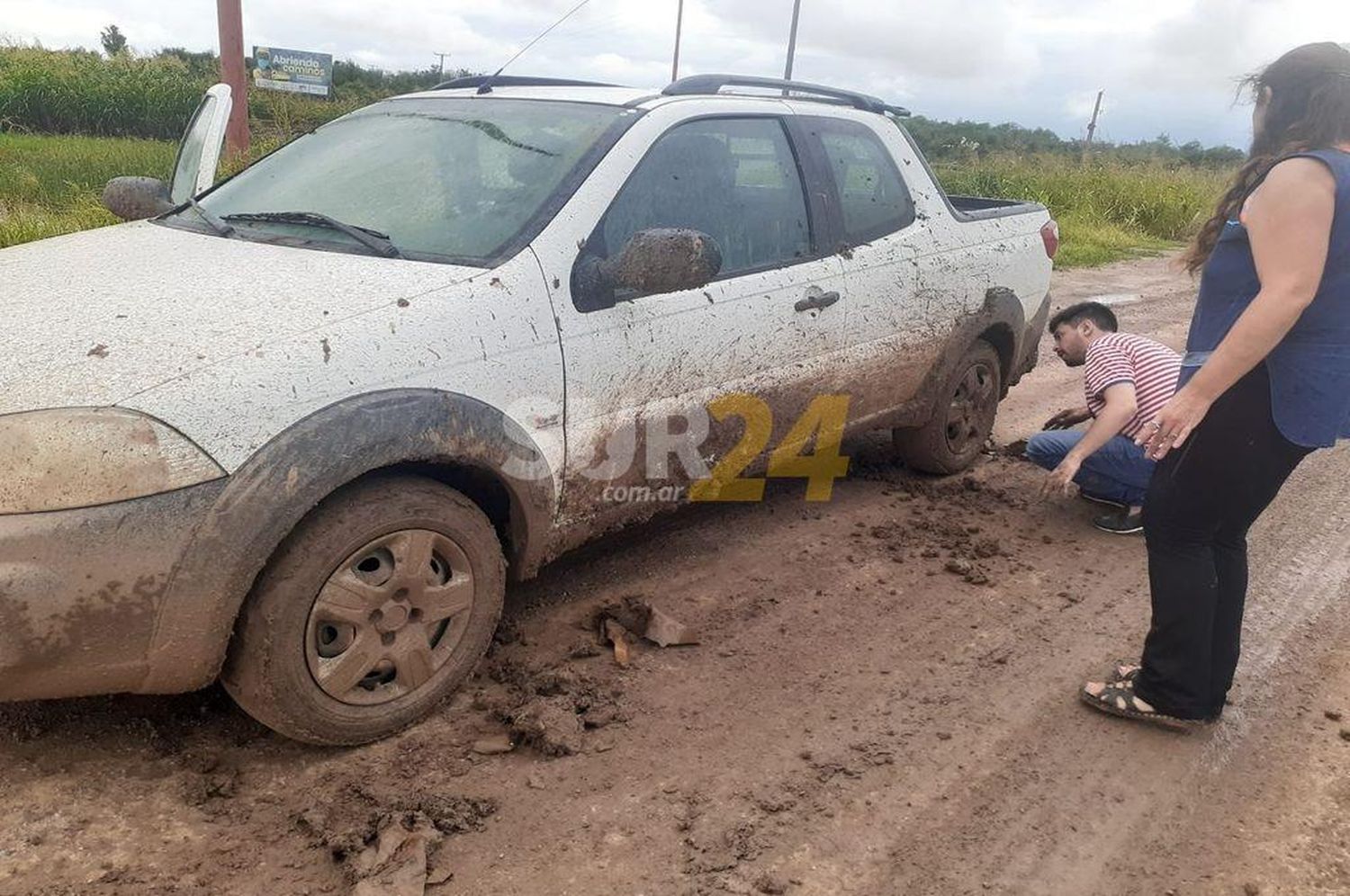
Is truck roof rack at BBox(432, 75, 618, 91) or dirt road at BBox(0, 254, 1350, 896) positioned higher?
truck roof rack at BBox(432, 75, 618, 91)

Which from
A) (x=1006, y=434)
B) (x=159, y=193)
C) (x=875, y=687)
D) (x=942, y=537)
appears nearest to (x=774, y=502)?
(x=942, y=537)

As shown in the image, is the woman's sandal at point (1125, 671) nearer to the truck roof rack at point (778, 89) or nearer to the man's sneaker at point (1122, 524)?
the man's sneaker at point (1122, 524)

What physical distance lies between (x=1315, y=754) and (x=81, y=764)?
140 inches

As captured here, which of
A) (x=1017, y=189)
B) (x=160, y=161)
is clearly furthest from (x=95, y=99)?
(x=1017, y=189)

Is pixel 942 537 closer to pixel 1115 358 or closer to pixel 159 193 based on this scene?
pixel 1115 358

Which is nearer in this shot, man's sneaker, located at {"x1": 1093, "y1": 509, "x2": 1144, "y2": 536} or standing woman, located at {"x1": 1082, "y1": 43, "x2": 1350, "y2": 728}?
standing woman, located at {"x1": 1082, "y1": 43, "x2": 1350, "y2": 728}

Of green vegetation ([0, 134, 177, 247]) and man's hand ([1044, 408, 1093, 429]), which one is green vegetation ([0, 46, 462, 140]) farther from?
man's hand ([1044, 408, 1093, 429])

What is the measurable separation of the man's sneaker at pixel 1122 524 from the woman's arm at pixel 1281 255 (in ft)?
7.52

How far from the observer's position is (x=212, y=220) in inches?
143

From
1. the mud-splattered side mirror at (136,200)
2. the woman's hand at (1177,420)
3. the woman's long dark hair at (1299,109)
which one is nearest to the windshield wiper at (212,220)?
the mud-splattered side mirror at (136,200)

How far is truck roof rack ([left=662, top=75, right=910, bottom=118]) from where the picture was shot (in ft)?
13.8

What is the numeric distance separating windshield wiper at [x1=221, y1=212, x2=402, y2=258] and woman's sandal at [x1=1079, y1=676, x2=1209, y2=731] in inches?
103

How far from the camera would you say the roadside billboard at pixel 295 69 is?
20.0 meters

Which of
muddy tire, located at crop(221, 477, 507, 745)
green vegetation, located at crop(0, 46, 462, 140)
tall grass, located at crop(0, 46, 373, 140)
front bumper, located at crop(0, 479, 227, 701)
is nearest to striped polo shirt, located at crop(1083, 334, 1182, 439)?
muddy tire, located at crop(221, 477, 507, 745)
